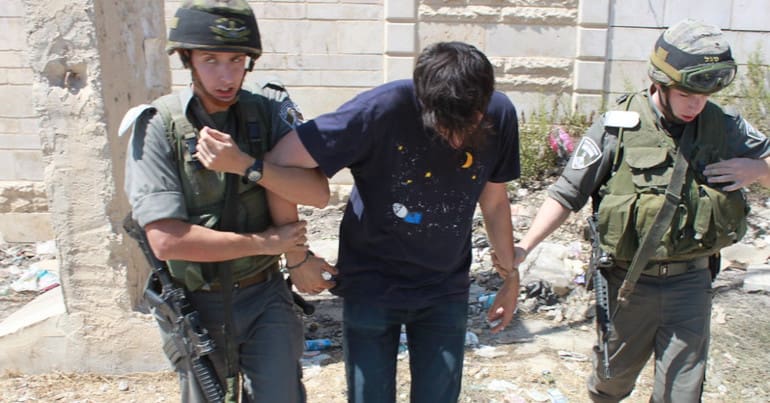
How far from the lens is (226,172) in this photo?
207cm

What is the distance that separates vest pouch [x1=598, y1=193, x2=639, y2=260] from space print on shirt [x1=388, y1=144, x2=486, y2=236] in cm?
71

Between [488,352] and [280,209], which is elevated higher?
[280,209]

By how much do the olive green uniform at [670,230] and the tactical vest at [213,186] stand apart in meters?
1.23

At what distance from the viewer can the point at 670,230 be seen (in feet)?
8.37

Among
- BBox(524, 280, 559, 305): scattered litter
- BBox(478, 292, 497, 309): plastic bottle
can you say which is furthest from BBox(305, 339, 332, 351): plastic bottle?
BBox(524, 280, 559, 305): scattered litter

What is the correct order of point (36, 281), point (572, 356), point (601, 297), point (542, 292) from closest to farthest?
point (601, 297)
point (572, 356)
point (542, 292)
point (36, 281)

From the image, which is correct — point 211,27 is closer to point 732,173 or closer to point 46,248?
point 732,173

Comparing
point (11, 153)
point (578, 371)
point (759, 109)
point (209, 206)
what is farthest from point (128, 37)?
point (759, 109)

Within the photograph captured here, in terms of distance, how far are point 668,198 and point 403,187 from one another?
1.06 m

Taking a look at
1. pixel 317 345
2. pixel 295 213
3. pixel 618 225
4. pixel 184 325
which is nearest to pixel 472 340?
pixel 317 345

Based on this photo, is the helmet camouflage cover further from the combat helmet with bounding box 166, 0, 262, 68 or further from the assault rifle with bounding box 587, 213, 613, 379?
the assault rifle with bounding box 587, 213, 613, 379

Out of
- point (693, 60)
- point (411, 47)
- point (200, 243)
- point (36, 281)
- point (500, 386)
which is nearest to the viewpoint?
point (200, 243)

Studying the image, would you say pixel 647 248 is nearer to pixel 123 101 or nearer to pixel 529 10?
pixel 123 101

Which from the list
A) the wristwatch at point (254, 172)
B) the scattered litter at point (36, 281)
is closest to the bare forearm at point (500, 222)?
the wristwatch at point (254, 172)
